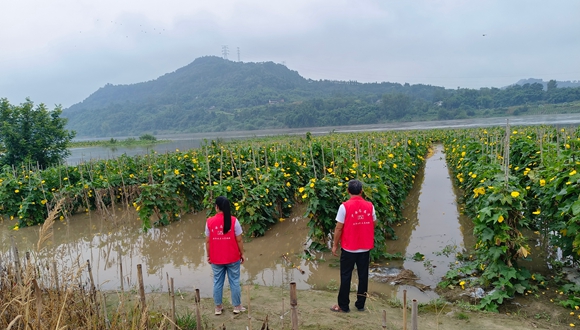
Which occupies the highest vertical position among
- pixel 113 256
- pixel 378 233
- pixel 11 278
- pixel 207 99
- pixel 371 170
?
pixel 207 99

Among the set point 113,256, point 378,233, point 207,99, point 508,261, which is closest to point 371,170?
point 378,233

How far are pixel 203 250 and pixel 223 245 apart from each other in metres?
3.88

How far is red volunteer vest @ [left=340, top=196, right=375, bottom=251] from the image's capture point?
15.1 ft

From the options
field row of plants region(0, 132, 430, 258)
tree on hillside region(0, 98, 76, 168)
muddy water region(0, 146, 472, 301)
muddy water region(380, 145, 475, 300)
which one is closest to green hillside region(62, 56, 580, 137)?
tree on hillside region(0, 98, 76, 168)

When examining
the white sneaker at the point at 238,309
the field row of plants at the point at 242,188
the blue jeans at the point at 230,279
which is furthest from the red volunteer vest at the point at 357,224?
the field row of plants at the point at 242,188

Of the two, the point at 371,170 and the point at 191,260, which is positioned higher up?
the point at 371,170

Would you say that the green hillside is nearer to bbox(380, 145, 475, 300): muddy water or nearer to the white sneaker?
bbox(380, 145, 475, 300): muddy water

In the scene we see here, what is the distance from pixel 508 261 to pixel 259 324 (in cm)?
362

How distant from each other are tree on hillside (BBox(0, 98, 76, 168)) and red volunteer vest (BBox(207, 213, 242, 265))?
18840 mm

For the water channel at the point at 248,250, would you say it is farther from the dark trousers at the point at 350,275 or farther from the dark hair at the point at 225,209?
the dark hair at the point at 225,209

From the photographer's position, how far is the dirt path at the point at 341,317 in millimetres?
4363

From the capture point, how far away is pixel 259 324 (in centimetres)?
457

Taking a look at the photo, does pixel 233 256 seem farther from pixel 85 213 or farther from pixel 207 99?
pixel 207 99

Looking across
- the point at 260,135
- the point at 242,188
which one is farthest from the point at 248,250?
the point at 260,135
